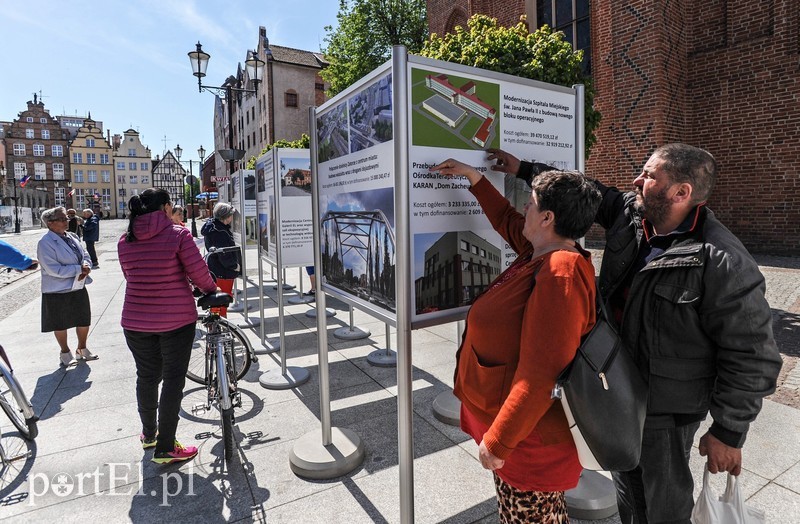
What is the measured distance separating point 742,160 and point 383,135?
12.4m

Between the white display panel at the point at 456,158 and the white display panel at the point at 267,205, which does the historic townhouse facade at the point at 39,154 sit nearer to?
the white display panel at the point at 267,205

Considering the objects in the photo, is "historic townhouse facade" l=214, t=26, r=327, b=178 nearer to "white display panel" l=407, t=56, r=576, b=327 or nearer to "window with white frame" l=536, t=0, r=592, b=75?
"window with white frame" l=536, t=0, r=592, b=75

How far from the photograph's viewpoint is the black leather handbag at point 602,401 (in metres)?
1.51

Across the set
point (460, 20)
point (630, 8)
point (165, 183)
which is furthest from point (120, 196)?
point (630, 8)

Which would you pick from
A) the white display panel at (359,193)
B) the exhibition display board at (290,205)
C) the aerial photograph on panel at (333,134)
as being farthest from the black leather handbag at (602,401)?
the exhibition display board at (290,205)

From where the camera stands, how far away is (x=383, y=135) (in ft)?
7.59

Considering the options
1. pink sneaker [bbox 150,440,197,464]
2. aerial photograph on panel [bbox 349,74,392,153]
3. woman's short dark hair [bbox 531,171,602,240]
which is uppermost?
aerial photograph on panel [bbox 349,74,392,153]

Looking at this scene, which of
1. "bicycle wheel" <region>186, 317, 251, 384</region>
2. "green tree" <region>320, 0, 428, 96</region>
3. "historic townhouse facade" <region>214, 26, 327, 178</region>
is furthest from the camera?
"historic townhouse facade" <region>214, 26, 327, 178</region>

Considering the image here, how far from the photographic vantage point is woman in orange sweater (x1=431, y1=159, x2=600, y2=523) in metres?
1.49

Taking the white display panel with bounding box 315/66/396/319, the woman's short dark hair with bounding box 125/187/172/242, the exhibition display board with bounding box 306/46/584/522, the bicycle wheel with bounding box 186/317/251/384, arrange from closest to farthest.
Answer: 1. the exhibition display board with bounding box 306/46/584/522
2. the white display panel with bounding box 315/66/396/319
3. the woman's short dark hair with bounding box 125/187/172/242
4. the bicycle wheel with bounding box 186/317/251/384

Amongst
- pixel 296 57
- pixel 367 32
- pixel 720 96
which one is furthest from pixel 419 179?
pixel 296 57

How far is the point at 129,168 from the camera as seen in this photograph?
79438mm

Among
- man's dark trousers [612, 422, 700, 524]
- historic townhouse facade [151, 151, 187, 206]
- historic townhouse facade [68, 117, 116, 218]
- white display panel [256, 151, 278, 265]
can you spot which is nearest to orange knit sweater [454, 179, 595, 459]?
man's dark trousers [612, 422, 700, 524]

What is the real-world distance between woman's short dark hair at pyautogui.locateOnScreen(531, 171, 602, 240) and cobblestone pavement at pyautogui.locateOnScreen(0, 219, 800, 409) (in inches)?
147
